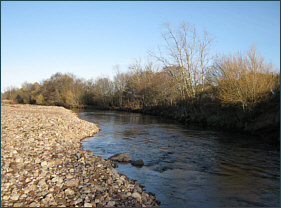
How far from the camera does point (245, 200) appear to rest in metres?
7.38

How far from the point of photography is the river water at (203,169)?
24.8ft

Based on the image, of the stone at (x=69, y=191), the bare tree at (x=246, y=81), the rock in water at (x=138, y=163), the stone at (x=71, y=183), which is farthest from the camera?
the bare tree at (x=246, y=81)

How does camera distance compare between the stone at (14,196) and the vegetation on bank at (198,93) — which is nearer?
the stone at (14,196)

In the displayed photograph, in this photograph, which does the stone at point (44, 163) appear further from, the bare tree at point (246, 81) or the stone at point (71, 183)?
the bare tree at point (246, 81)

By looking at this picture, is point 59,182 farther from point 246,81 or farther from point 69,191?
point 246,81

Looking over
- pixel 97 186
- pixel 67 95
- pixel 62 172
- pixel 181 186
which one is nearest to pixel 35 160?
pixel 62 172

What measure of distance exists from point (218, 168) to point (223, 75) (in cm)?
1394

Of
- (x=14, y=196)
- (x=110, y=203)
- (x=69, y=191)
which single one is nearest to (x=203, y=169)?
(x=110, y=203)

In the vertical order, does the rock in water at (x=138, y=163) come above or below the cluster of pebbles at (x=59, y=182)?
below

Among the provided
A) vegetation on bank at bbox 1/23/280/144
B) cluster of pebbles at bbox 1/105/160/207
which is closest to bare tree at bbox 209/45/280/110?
vegetation on bank at bbox 1/23/280/144

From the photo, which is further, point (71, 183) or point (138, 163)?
point (138, 163)

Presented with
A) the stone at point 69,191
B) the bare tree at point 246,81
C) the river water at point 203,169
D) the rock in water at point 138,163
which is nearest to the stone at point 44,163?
the stone at point 69,191

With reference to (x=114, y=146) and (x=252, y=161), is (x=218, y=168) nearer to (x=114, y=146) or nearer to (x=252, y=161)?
(x=252, y=161)

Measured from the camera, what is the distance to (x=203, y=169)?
1048 centimetres
